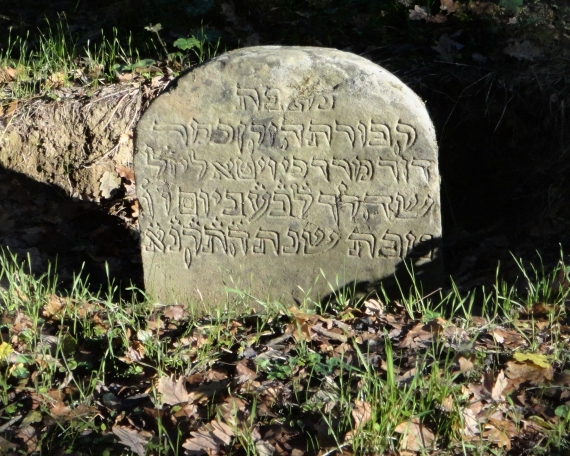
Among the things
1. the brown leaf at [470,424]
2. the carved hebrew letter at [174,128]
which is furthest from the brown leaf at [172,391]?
the carved hebrew letter at [174,128]

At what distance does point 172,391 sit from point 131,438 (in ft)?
0.80

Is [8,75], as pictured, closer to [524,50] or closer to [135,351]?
[135,351]

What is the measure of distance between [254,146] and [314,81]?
409mm

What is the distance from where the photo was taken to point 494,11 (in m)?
5.19

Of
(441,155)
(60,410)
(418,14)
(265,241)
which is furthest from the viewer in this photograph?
(418,14)

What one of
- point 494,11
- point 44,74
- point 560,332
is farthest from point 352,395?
point 44,74

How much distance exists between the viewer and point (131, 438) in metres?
2.71

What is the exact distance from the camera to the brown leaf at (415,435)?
2.59 meters

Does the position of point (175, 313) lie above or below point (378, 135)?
below

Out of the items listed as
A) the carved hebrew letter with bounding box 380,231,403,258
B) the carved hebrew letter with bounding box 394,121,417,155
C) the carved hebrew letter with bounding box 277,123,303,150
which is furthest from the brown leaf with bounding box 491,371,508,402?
the carved hebrew letter with bounding box 277,123,303,150

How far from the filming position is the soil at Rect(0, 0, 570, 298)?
15.4 ft

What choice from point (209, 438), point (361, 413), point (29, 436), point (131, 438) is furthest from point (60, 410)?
point (361, 413)

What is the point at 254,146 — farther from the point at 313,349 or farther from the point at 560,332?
the point at 560,332

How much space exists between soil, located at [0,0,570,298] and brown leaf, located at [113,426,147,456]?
1955 millimetres
